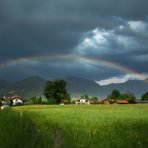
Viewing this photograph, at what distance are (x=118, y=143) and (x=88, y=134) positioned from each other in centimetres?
383

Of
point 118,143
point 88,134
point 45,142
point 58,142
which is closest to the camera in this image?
point 58,142

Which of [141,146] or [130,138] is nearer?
[141,146]

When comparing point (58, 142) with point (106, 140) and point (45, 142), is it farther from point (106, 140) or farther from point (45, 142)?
point (106, 140)

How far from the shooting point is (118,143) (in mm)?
19734

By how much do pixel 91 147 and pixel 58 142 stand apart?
22.8 feet

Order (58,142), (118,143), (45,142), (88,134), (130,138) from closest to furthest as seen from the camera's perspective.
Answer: (58,142)
(45,142)
(118,143)
(130,138)
(88,134)

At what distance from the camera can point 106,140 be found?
2098cm

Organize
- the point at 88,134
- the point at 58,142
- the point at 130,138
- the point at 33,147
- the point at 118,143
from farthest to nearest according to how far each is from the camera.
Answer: the point at 88,134 < the point at 130,138 < the point at 118,143 < the point at 33,147 < the point at 58,142

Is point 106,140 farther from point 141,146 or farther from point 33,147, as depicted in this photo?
point 33,147

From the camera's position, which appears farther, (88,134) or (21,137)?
(88,134)

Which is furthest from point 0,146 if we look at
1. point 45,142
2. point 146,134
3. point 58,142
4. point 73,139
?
point 146,134

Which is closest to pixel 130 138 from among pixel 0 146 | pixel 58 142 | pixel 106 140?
pixel 106 140

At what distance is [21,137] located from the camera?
20547 millimetres

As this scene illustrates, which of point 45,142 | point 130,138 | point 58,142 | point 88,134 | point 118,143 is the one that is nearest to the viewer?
point 58,142
